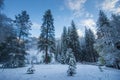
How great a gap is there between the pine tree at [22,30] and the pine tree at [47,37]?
6.04 metres

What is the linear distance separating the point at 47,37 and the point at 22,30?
8.41m

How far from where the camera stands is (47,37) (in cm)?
3372

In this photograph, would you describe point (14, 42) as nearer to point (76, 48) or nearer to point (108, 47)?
point (108, 47)

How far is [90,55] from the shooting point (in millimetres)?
A: 50281

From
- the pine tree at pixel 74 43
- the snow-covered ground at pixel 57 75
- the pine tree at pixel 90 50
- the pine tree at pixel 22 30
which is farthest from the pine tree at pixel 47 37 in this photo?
the pine tree at pixel 90 50

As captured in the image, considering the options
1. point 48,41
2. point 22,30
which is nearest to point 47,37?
point 48,41

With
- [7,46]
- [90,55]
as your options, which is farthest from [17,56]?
[90,55]

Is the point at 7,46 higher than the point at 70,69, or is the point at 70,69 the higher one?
the point at 7,46

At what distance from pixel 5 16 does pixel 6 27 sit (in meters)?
1.16

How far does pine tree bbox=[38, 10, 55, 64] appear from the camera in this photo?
32.9m

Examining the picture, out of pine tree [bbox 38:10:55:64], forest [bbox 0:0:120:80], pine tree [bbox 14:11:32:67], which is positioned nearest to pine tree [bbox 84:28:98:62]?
forest [bbox 0:0:120:80]

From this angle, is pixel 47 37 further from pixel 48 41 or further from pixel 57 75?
pixel 57 75

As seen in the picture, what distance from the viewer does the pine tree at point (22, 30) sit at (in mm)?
24859

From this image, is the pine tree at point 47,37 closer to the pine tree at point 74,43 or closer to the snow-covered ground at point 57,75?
the pine tree at point 74,43
